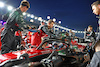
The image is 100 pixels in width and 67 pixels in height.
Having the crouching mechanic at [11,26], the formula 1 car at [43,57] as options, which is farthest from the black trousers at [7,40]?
the formula 1 car at [43,57]

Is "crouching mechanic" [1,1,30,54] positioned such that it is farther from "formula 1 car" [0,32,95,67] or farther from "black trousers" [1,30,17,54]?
"formula 1 car" [0,32,95,67]

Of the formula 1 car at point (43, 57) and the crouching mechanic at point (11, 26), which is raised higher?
the crouching mechanic at point (11, 26)

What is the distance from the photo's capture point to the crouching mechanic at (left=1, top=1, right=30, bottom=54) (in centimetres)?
343

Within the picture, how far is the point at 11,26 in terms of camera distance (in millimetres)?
3596

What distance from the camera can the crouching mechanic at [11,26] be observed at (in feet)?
11.2

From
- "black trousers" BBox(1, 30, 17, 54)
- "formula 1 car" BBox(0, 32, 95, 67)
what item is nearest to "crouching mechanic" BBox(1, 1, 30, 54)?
"black trousers" BBox(1, 30, 17, 54)

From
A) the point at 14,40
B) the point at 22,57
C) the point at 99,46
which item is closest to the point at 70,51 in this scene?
the point at 22,57

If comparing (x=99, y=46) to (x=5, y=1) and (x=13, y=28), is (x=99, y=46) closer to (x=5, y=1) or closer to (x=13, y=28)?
(x=13, y=28)

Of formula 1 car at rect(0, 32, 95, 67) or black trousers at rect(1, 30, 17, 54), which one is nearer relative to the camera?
formula 1 car at rect(0, 32, 95, 67)

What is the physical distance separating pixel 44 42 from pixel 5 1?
12.7 metres

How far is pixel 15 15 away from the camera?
3.45 m

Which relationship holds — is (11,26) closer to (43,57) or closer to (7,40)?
(7,40)

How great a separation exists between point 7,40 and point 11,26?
56cm

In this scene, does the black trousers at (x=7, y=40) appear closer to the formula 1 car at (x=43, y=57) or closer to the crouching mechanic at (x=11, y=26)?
the crouching mechanic at (x=11, y=26)
